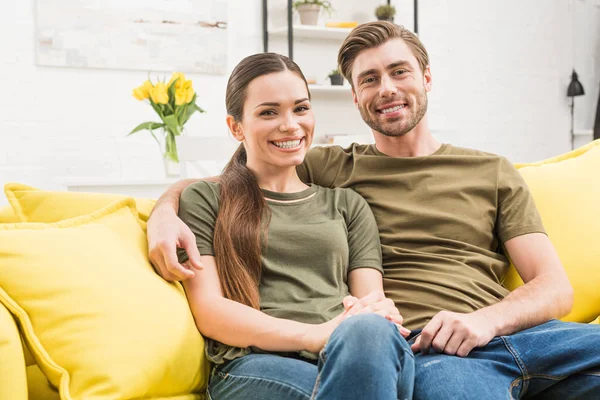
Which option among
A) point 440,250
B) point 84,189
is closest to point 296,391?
point 440,250

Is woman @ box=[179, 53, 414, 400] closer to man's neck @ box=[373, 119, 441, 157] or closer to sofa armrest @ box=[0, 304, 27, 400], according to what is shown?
man's neck @ box=[373, 119, 441, 157]

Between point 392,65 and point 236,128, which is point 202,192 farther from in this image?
point 392,65

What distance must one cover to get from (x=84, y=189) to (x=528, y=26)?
3.76 metres

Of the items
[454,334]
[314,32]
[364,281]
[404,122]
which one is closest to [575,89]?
[314,32]

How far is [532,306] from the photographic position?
5.31ft

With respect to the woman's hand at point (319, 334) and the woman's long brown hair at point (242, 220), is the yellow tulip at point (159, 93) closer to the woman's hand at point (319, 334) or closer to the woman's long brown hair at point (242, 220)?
the woman's long brown hair at point (242, 220)

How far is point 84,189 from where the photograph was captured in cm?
362

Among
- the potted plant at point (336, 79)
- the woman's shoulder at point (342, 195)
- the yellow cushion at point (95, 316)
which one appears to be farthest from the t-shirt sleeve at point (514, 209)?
the potted plant at point (336, 79)

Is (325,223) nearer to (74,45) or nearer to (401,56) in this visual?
(401,56)

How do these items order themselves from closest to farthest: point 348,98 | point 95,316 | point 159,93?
point 95,316 → point 159,93 → point 348,98

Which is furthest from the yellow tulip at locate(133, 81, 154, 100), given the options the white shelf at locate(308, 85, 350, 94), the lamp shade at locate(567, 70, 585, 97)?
the lamp shade at locate(567, 70, 585, 97)

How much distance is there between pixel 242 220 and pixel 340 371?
0.50 m

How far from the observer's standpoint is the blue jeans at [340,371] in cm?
121

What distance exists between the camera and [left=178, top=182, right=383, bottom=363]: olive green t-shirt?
1567 mm
